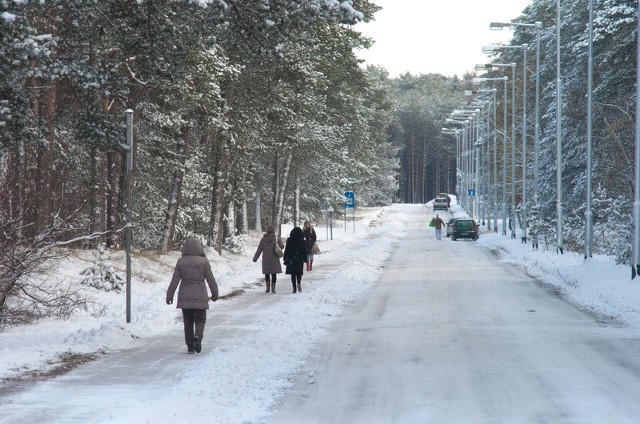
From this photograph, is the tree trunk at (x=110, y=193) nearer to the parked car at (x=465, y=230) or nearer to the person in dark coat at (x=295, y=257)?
the person in dark coat at (x=295, y=257)

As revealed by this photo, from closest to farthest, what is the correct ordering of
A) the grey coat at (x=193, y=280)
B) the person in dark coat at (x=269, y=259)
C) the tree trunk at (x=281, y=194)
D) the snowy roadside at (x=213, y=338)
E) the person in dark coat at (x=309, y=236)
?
the snowy roadside at (x=213, y=338) < the grey coat at (x=193, y=280) < the person in dark coat at (x=269, y=259) < the person in dark coat at (x=309, y=236) < the tree trunk at (x=281, y=194)

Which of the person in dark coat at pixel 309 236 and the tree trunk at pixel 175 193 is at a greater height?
the tree trunk at pixel 175 193

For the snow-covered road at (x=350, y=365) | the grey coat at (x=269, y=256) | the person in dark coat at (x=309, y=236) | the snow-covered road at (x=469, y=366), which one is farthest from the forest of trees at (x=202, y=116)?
the snow-covered road at (x=469, y=366)

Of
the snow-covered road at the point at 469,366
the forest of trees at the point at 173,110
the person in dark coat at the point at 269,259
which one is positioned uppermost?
the forest of trees at the point at 173,110

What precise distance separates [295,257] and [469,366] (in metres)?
14.1

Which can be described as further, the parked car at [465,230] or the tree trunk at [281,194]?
the parked car at [465,230]

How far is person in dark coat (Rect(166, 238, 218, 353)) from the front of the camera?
49.0 feet

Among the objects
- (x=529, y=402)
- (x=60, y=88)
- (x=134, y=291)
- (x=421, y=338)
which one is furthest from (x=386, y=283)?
(x=529, y=402)

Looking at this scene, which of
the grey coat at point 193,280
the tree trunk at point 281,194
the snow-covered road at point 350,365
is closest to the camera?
the snow-covered road at point 350,365

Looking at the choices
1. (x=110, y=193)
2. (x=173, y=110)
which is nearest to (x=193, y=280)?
(x=173, y=110)

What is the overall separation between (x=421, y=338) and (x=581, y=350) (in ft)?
8.82

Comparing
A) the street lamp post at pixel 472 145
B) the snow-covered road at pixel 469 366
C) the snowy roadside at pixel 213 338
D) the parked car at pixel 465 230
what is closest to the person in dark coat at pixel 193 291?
the snowy roadside at pixel 213 338

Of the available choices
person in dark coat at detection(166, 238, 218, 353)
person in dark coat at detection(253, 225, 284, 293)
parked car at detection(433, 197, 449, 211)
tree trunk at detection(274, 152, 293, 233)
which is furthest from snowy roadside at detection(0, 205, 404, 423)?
parked car at detection(433, 197, 449, 211)

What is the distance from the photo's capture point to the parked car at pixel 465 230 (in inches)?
2768
